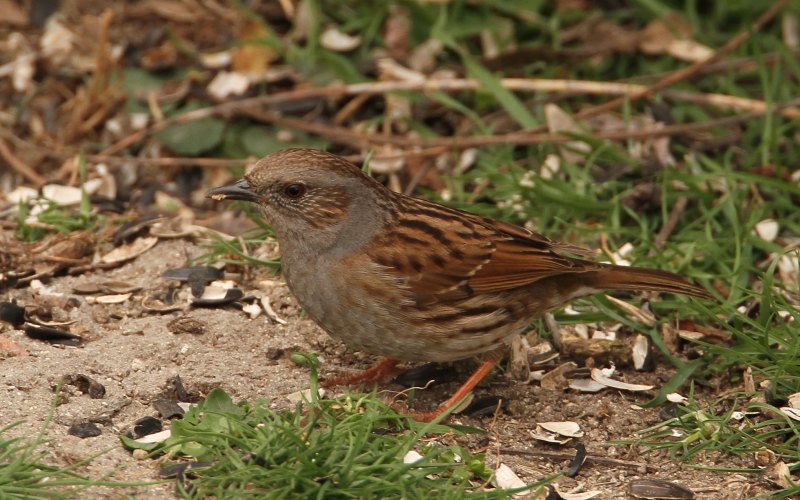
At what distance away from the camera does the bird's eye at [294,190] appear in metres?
4.78

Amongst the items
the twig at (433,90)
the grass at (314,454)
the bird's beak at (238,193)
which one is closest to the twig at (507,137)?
the twig at (433,90)

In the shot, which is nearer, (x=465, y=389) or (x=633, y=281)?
(x=465, y=389)

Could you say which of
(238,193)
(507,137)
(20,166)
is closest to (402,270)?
(238,193)

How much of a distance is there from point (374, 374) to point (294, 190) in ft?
2.87

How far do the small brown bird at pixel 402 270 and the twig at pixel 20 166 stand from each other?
7.86 feet

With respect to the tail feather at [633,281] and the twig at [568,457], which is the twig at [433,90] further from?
→ the twig at [568,457]

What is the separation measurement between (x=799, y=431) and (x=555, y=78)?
3.37 metres

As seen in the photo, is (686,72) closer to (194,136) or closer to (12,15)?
(194,136)

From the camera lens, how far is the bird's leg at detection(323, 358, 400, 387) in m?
4.87

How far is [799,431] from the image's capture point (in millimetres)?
4504

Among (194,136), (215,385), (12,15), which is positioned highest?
(12,15)

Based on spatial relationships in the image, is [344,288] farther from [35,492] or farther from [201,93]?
[201,93]

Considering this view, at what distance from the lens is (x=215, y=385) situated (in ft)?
15.2

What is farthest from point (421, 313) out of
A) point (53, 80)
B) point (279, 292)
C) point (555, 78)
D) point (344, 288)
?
point (53, 80)
